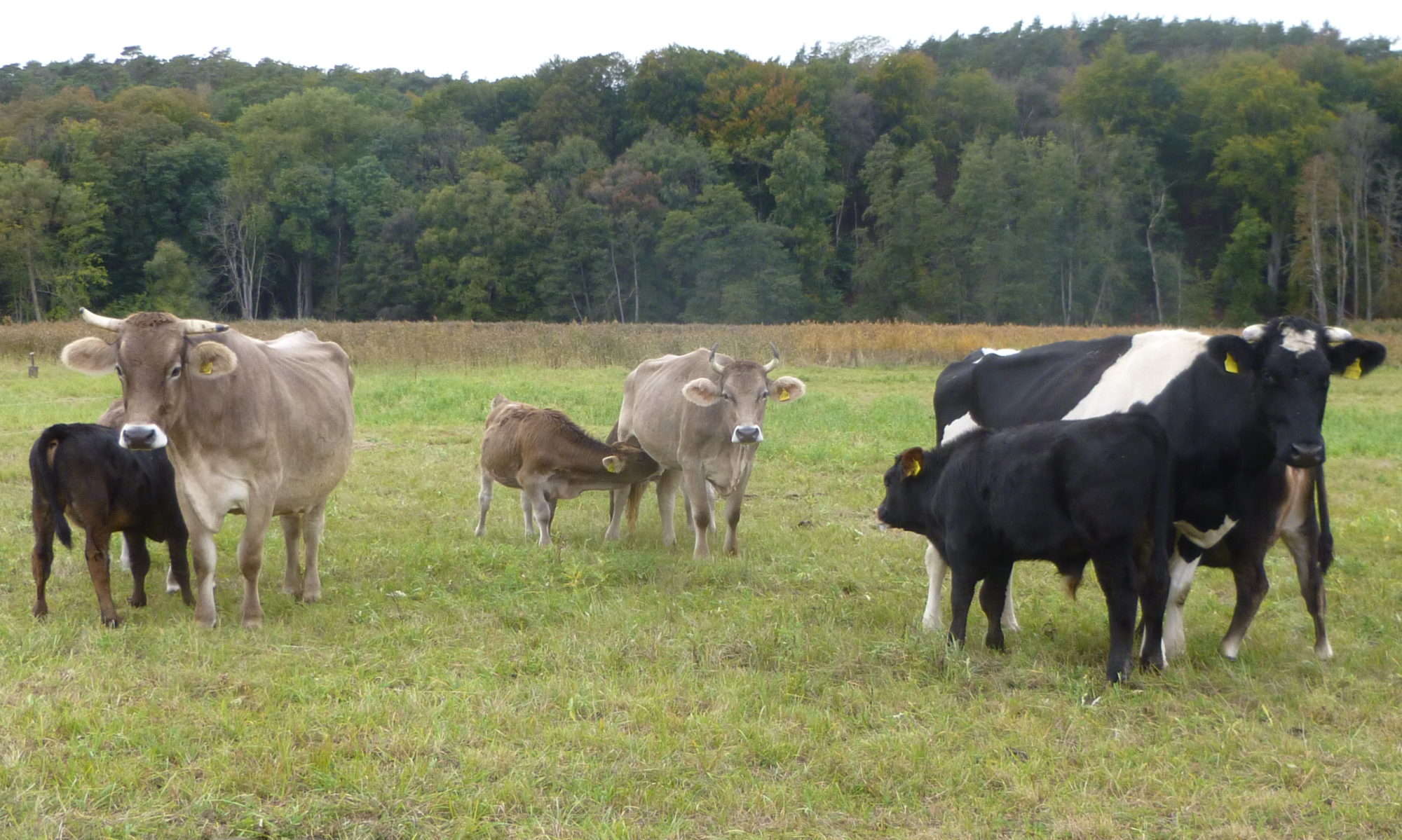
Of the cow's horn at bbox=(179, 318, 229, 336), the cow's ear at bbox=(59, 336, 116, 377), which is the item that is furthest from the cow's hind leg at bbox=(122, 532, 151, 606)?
the cow's horn at bbox=(179, 318, 229, 336)

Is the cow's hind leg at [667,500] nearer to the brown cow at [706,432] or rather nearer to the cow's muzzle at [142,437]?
the brown cow at [706,432]

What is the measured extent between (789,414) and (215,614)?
12809 mm

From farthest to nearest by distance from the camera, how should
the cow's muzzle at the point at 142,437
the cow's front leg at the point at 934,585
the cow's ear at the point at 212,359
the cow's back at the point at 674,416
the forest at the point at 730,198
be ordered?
1. the forest at the point at 730,198
2. the cow's back at the point at 674,416
3. the cow's front leg at the point at 934,585
4. the cow's ear at the point at 212,359
5. the cow's muzzle at the point at 142,437

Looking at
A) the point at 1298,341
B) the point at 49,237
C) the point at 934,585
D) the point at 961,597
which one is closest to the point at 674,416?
the point at 934,585

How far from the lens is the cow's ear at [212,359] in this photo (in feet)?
23.4

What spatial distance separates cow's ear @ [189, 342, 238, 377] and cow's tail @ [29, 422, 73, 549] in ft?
2.83

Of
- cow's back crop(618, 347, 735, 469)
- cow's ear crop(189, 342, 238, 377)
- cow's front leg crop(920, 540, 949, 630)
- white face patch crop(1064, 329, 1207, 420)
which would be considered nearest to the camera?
white face patch crop(1064, 329, 1207, 420)

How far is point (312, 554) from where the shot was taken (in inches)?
329

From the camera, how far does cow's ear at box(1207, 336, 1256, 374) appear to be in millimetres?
6391

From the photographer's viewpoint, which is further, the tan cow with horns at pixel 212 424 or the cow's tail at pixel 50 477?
the cow's tail at pixel 50 477

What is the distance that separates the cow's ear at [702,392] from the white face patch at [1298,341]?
468 cm

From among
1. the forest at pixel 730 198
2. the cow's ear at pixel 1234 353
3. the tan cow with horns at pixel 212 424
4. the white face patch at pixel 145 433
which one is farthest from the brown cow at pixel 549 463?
the forest at pixel 730 198

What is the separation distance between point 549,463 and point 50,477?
157 inches

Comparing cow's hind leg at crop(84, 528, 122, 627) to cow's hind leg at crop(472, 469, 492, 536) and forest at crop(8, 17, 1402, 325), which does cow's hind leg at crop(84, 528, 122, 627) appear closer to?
cow's hind leg at crop(472, 469, 492, 536)
